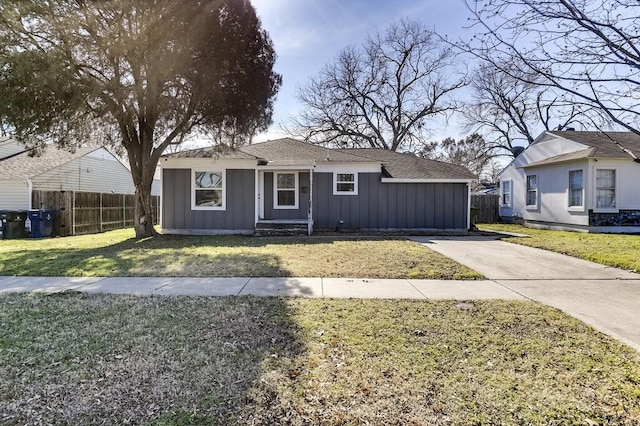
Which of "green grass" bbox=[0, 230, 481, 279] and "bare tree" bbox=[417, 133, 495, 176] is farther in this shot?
"bare tree" bbox=[417, 133, 495, 176]

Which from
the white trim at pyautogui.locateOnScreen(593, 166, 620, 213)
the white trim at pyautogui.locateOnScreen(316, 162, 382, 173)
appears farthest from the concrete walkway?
the white trim at pyautogui.locateOnScreen(593, 166, 620, 213)

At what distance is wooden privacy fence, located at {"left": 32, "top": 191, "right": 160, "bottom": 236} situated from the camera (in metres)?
14.5

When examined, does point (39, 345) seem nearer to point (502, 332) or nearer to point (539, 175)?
point (502, 332)

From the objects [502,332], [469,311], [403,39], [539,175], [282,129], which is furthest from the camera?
[282,129]

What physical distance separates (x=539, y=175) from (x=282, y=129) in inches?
788

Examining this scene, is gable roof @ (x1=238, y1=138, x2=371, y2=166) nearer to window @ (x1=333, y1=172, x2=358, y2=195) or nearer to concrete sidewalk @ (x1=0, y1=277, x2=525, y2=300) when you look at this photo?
window @ (x1=333, y1=172, x2=358, y2=195)

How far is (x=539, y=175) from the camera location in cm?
1723

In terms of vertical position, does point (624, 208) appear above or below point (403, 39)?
below

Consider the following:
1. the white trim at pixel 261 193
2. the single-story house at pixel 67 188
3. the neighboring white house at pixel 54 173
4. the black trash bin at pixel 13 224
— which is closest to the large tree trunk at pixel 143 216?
the single-story house at pixel 67 188

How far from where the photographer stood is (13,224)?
549 inches

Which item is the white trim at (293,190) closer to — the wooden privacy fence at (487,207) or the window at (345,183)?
the window at (345,183)

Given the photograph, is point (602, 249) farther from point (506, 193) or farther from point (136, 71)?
point (136, 71)

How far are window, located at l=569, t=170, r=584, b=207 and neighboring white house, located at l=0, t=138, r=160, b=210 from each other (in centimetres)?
2097

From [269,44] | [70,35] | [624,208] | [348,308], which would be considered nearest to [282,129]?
[269,44]
